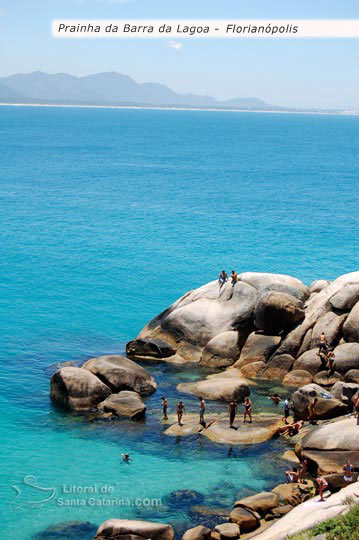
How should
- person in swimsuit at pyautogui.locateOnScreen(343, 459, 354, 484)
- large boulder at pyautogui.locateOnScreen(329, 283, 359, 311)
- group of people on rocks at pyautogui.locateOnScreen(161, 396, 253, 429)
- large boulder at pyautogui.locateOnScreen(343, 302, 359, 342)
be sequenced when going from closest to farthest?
1. person in swimsuit at pyautogui.locateOnScreen(343, 459, 354, 484)
2. group of people on rocks at pyautogui.locateOnScreen(161, 396, 253, 429)
3. large boulder at pyautogui.locateOnScreen(343, 302, 359, 342)
4. large boulder at pyautogui.locateOnScreen(329, 283, 359, 311)

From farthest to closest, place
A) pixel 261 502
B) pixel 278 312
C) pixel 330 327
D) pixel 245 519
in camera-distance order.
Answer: pixel 278 312 < pixel 330 327 < pixel 261 502 < pixel 245 519

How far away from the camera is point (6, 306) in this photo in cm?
5556

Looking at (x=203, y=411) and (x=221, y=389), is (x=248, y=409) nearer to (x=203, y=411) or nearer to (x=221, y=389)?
(x=203, y=411)

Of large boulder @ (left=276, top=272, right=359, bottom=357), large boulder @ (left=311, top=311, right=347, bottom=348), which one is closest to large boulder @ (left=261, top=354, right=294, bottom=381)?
large boulder @ (left=276, top=272, right=359, bottom=357)

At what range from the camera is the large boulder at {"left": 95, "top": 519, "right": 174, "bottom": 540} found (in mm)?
26594

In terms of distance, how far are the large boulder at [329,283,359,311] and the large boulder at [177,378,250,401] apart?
23.9 ft

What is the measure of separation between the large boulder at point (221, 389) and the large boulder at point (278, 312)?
479 centimetres

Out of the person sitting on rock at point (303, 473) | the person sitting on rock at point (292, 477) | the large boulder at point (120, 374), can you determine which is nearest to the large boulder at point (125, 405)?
the large boulder at point (120, 374)

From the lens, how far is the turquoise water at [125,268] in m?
32.3

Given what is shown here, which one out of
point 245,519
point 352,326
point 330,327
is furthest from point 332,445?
point 330,327

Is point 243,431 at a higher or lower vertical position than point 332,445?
lower

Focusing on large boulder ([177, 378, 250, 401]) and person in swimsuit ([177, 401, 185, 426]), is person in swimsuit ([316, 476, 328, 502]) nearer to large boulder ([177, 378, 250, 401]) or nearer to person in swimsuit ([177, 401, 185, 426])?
person in swimsuit ([177, 401, 185, 426])

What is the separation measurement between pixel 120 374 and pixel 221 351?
7.58m

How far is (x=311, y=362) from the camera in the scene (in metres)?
42.3
